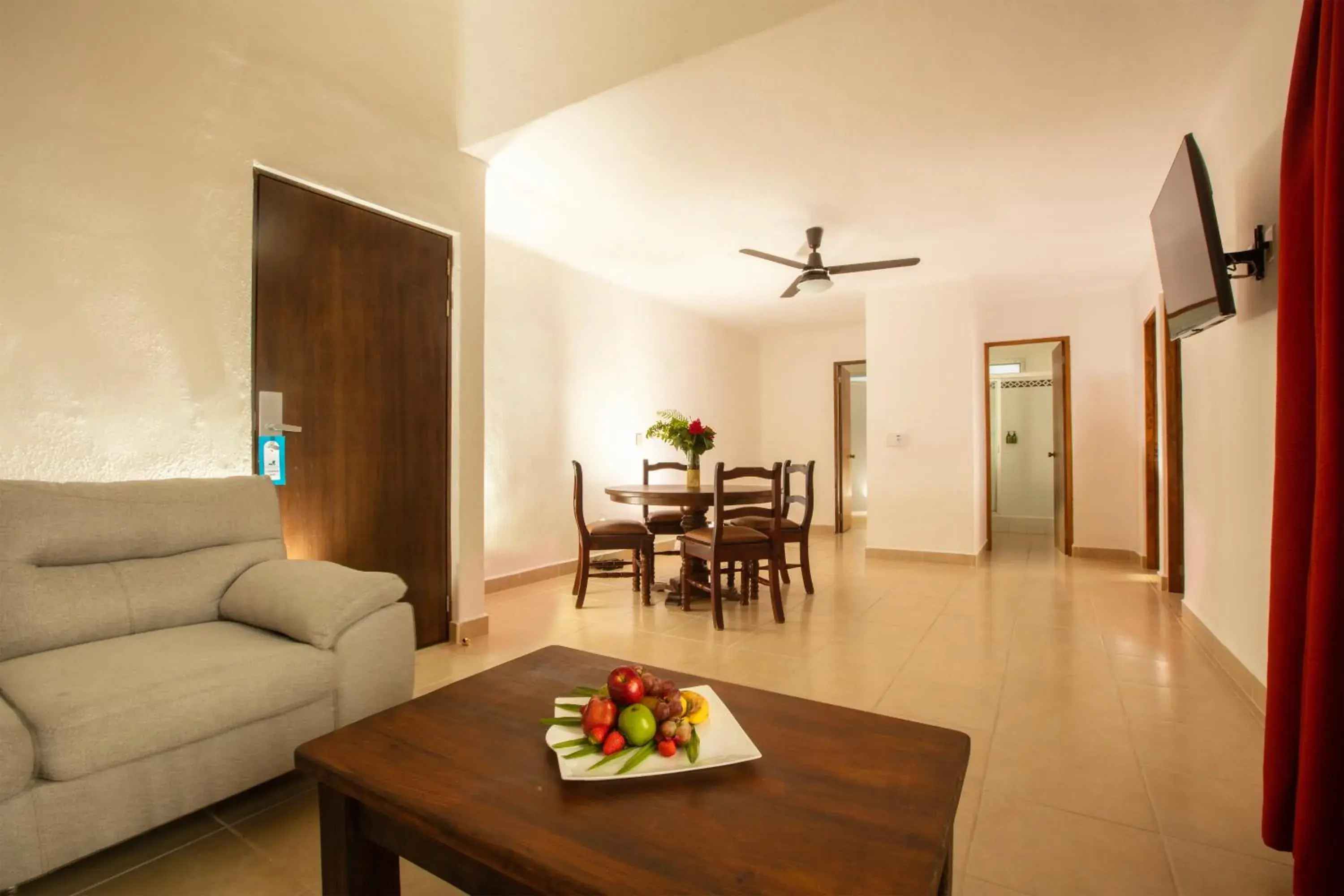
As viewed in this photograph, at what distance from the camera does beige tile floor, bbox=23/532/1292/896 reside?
1.43 metres

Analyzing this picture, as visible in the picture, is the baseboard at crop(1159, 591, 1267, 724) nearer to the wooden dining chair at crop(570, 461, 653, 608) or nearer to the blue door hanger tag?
the wooden dining chair at crop(570, 461, 653, 608)

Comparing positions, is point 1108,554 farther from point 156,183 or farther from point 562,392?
point 156,183

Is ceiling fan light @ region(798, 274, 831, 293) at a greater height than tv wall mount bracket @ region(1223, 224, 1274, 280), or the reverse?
ceiling fan light @ region(798, 274, 831, 293)

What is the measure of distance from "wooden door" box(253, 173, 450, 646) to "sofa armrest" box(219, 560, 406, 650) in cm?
61

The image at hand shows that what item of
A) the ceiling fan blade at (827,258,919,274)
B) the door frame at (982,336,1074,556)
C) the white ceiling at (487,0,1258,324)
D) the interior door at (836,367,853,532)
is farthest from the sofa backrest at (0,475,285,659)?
the interior door at (836,367,853,532)

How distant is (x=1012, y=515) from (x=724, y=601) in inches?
221

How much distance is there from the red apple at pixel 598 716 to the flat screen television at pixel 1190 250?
217 centimetres

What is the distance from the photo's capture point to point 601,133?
3012 millimetres

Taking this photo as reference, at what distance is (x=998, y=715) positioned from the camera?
7.41 feet

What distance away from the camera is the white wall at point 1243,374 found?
2117 millimetres

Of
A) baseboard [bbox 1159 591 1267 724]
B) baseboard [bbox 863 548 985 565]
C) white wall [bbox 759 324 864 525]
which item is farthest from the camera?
white wall [bbox 759 324 864 525]

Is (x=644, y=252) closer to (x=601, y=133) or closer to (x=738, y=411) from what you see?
(x=601, y=133)

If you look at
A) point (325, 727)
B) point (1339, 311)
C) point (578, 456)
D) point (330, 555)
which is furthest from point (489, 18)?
point (578, 456)

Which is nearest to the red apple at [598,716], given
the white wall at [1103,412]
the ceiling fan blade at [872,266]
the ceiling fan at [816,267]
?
the ceiling fan at [816,267]
